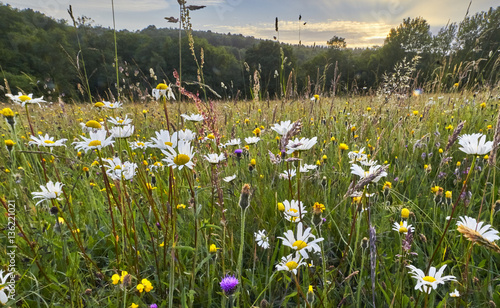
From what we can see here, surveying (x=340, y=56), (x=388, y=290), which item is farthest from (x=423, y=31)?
(x=388, y=290)

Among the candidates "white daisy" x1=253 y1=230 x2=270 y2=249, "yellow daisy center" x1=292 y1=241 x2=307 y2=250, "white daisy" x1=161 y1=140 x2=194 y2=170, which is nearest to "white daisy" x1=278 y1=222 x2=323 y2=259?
"yellow daisy center" x1=292 y1=241 x2=307 y2=250

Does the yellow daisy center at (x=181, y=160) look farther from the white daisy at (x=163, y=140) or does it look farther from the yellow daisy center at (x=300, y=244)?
the yellow daisy center at (x=300, y=244)

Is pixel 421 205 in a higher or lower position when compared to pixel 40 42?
lower

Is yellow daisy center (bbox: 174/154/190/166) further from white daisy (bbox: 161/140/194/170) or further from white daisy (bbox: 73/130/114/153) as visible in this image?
white daisy (bbox: 73/130/114/153)

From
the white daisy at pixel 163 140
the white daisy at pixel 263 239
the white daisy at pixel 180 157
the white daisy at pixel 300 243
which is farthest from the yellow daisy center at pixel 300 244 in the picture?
the white daisy at pixel 163 140

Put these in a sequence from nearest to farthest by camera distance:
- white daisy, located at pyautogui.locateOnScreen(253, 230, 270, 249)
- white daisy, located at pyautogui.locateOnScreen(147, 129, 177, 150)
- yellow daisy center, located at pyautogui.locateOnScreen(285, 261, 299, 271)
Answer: yellow daisy center, located at pyautogui.locateOnScreen(285, 261, 299, 271)
white daisy, located at pyautogui.locateOnScreen(147, 129, 177, 150)
white daisy, located at pyautogui.locateOnScreen(253, 230, 270, 249)

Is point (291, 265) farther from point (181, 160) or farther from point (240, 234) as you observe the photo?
point (240, 234)

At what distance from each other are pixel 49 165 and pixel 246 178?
6.32 ft

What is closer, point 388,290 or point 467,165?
point 388,290

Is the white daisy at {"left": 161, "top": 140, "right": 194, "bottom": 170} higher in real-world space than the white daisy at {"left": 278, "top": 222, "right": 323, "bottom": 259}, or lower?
higher

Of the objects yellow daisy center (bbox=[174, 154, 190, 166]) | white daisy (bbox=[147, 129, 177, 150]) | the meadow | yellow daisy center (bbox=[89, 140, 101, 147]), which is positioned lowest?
the meadow

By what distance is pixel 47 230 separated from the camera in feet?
5.13

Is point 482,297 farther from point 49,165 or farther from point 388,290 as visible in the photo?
point 49,165

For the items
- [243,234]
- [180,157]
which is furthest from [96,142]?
[243,234]
